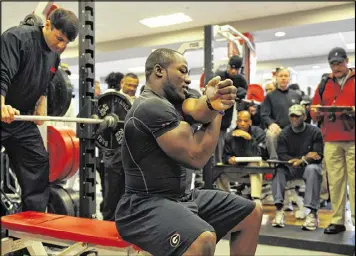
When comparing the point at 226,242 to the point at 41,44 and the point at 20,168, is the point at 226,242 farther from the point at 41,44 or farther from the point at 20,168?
the point at 41,44

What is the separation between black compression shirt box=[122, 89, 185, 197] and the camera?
1620 mm

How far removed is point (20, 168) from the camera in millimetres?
2486

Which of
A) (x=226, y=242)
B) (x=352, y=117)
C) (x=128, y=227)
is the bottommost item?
(x=226, y=242)

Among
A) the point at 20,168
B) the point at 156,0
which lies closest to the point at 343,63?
the point at 20,168

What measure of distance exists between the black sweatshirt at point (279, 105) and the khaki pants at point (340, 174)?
3.62 feet

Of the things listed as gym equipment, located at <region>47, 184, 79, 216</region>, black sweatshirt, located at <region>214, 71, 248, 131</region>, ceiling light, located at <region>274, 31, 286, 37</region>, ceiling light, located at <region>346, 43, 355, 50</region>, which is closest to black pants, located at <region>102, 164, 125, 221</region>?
gym equipment, located at <region>47, 184, 79, 216</region>

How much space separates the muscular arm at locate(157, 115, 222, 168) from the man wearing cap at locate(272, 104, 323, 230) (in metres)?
2.32


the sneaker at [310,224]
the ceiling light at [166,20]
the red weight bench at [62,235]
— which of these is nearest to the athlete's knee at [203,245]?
the red weight bench at [62,235]

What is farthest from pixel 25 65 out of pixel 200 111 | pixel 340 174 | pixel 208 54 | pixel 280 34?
pixel 280 34

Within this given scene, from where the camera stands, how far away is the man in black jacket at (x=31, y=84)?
90.2 inches

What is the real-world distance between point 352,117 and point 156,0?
159 inches

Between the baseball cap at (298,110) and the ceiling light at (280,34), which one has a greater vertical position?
the ceiling light at (280,34)

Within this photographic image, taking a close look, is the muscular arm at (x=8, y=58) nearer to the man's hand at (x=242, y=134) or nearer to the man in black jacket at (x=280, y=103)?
the man's hand at (x=242, y=134)

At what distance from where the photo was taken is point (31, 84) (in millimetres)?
2439
